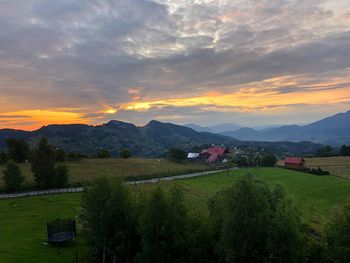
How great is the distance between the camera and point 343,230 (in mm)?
34188

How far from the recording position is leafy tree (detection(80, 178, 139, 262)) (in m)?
42.7

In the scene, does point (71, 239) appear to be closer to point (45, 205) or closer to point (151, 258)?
point (151, 258)

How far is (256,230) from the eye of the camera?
35312 millimetres

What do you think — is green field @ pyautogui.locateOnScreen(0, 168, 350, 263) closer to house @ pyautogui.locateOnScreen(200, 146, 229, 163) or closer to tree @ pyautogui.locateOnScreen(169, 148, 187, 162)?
tree @ pyautogui.locateOnScreen(169, 148, 187, 162)

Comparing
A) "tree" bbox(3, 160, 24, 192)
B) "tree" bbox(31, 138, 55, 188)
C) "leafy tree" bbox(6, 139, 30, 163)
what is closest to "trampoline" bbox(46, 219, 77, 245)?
"tree" bbox(3, 160, 24, 192)

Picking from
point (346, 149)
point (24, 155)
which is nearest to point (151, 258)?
point (24, 155)

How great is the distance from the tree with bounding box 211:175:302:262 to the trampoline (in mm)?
20478

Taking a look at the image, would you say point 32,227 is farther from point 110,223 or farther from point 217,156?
point 217,156

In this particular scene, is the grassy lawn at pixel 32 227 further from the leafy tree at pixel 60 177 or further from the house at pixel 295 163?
the house at pixel 295 163

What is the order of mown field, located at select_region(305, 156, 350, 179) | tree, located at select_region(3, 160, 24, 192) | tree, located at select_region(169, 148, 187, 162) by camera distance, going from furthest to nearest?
tree, located at select_region(169, 148, 187, 162), mown field, located at select_region(305, 156, 350, 179), tree, located at select_region(3, 160, 24, 192)

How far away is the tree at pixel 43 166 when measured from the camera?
93.4 m

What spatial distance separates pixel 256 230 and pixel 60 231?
24926 mm

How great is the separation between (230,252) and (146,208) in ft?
33.4

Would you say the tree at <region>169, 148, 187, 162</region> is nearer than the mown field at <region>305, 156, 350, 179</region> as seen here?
No
